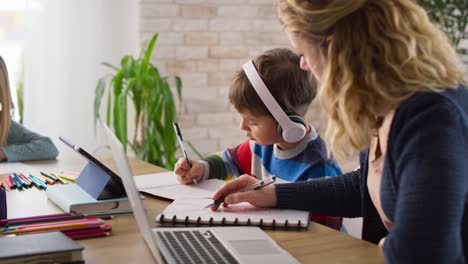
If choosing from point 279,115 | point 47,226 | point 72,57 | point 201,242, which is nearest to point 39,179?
point 47,226

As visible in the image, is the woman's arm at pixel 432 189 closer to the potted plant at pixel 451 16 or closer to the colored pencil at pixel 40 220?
the colored pencil at pixel 40 220

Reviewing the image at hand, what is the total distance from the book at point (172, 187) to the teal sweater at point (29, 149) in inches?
19.3

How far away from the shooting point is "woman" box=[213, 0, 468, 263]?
43.8 inches

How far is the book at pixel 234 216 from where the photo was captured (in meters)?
1.50

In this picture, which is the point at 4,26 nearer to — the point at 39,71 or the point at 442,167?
the point at 39,71

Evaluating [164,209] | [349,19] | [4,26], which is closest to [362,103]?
[349,19]

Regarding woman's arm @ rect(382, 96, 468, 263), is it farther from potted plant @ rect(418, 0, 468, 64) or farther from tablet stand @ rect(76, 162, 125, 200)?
potted plant @ rect(418, 0, 468, 64)

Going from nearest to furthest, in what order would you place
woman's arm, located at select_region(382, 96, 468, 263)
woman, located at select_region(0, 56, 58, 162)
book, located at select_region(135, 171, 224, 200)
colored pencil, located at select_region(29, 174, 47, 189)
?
woman's arm, located at select_region(382, 96, 468, 263), book, located at select_region(135, 171, 224, 200), colored pencil, located at select_region(29, 174, 47, 189), woman, located at select_region(0, 56, 58, 162)

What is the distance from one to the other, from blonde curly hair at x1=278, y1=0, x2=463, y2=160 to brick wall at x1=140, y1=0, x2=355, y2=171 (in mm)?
2854

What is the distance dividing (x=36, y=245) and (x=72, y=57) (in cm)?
279

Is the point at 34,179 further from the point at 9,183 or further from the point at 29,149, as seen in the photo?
the point at 29,149

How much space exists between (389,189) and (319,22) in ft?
1.03

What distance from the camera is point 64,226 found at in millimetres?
1441

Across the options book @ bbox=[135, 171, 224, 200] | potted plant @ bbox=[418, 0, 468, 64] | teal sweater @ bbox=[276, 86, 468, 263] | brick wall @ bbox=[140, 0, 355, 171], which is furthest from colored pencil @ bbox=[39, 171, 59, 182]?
potted plant @ bbox=[418, 0, 468, 64]
